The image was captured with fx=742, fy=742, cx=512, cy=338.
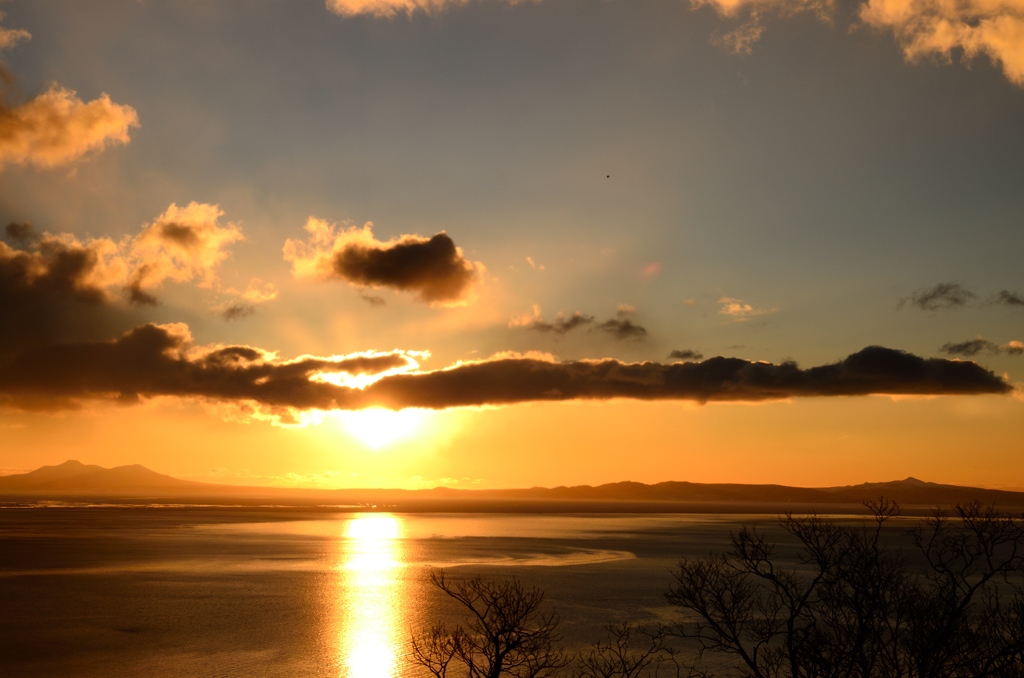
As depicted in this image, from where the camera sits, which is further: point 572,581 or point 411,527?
point 411,527

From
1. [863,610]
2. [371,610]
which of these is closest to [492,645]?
[371,610]

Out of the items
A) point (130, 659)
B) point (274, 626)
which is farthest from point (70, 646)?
point (274, 626)

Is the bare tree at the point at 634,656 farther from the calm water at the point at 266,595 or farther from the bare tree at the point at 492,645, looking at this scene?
the calm water at the point at 266,595

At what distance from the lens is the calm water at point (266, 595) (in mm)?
34688

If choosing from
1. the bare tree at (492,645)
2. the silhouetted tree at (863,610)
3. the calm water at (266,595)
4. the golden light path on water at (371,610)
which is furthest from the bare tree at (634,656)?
the golden light path on water at (371,610)

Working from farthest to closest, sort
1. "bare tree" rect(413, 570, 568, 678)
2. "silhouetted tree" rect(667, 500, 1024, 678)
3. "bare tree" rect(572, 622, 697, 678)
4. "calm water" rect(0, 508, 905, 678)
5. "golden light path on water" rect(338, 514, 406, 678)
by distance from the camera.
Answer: "calm water" rect(0, 508, 905, 678)
"golden light path on water" rect(338, 514, 406, 678)
"bare tree" rect(572, 622, 697, 678)
"bare tree" rect(413, 570, 568, 678)
"silhouetted tree" rect(667, 500, 1024, 678)

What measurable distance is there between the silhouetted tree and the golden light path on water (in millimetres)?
14361

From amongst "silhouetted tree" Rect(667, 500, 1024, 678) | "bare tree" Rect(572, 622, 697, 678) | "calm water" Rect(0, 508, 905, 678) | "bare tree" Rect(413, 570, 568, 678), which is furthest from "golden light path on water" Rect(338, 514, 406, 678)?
"silhouetted tree" Rect(667, 500, 1024, 678)

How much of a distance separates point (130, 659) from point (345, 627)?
37.6 feet

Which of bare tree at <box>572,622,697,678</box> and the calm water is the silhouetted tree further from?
the calm water

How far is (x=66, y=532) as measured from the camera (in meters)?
103

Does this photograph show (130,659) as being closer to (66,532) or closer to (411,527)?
(66,532)

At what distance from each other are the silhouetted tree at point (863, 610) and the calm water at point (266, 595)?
656cm

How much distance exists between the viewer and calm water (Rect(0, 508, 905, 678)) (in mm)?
34688
